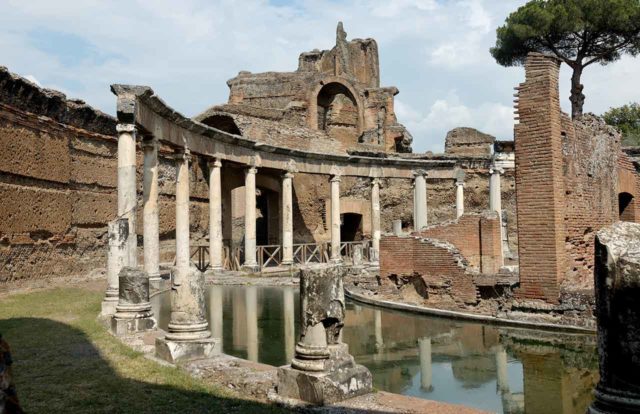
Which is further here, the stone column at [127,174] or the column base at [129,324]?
the stone column at [127,174]

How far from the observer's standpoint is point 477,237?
15422 millimetres

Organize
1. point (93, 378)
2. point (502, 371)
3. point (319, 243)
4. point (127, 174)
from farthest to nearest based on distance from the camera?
point (319, 243)
point (127, 174)
point (502, 371)
point (93, 378)

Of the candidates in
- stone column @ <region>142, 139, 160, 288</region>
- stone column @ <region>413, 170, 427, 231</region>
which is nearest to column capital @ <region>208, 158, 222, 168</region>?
stone column @ <region>142, 139, 160, 288</region>

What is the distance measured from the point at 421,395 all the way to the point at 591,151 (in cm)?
744

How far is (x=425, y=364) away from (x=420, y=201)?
18.0 meters

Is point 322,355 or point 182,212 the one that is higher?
point 182,212

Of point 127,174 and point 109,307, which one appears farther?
point 127,174

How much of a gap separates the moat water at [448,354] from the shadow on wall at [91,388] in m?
1.93

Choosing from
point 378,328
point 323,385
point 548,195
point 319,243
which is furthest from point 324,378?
point 319,243

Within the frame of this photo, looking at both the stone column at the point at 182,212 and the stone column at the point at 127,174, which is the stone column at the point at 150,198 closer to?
the stone column at the point at 182,212

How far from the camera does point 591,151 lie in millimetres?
→ 11586

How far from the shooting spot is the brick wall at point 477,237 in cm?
1532

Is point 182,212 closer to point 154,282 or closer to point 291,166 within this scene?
point 154,282

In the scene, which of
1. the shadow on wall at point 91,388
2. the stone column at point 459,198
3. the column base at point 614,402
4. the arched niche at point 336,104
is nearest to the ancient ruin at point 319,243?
the column base at point 614,402
